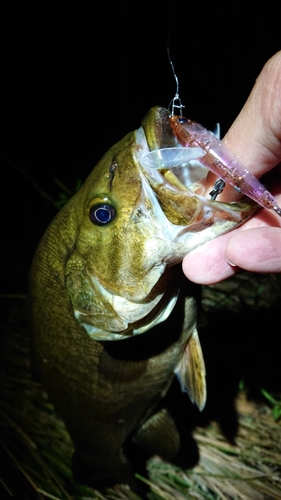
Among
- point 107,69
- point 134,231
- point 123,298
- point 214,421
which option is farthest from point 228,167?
point 107,69

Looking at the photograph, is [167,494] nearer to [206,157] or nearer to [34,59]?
[206,157]

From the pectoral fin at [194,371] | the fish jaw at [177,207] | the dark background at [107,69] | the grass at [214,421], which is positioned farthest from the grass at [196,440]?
the dark background at [107,69]

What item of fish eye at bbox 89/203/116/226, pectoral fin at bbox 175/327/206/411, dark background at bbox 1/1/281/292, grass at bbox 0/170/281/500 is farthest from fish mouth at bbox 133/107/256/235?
dark background at bbox 1/1/281/292

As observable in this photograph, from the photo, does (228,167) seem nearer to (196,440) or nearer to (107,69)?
(196,440)

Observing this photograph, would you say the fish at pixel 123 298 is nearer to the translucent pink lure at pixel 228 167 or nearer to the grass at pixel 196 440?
the translucent pink lure at pixel 228 167

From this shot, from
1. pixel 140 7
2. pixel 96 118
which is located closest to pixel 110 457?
pixel 96 118

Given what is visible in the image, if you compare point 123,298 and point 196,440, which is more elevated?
point 123,298
